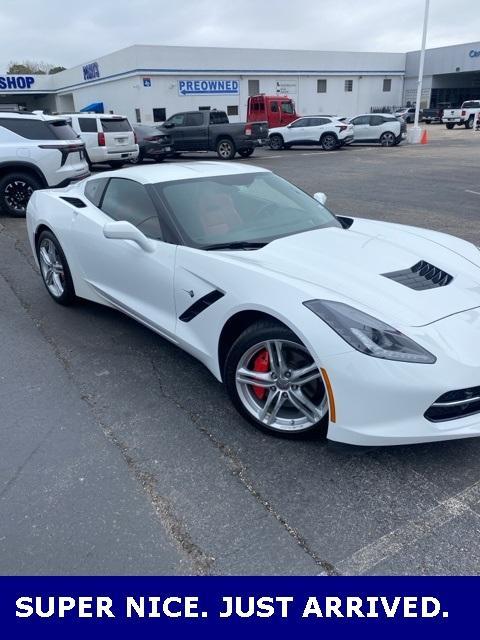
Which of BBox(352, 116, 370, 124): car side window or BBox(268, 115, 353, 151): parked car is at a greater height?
BBox(352, 116, 370, 124): car side window

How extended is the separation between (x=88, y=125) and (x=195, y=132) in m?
5.30

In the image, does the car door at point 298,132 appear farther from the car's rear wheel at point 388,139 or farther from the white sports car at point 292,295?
the white sports car at point 292,295

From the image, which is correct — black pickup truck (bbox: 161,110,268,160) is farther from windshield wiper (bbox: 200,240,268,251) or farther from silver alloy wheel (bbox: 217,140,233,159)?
windshield wiper (bbox: 200,240,268,251)

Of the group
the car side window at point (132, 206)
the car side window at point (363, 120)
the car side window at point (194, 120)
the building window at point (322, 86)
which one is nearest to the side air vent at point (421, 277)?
the car side window at point (132, 206)

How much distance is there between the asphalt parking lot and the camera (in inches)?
85.5

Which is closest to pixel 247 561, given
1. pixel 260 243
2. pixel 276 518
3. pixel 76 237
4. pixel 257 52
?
pixel 276 518

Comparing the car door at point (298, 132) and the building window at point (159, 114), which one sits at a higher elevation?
the building window at point (159, 114)

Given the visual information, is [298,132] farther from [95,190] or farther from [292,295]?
[292,295]

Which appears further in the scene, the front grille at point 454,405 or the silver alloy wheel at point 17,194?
the silver alloy wheel at point 17,194

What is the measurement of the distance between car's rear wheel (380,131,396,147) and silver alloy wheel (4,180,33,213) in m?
19.5

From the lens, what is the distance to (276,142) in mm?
24484

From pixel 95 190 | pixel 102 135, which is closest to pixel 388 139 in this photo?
pixel 102 135

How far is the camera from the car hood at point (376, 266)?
2.62m

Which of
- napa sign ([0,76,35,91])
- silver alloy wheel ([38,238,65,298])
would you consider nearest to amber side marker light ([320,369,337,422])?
silver alloy wheel ([38,238,65,298])
